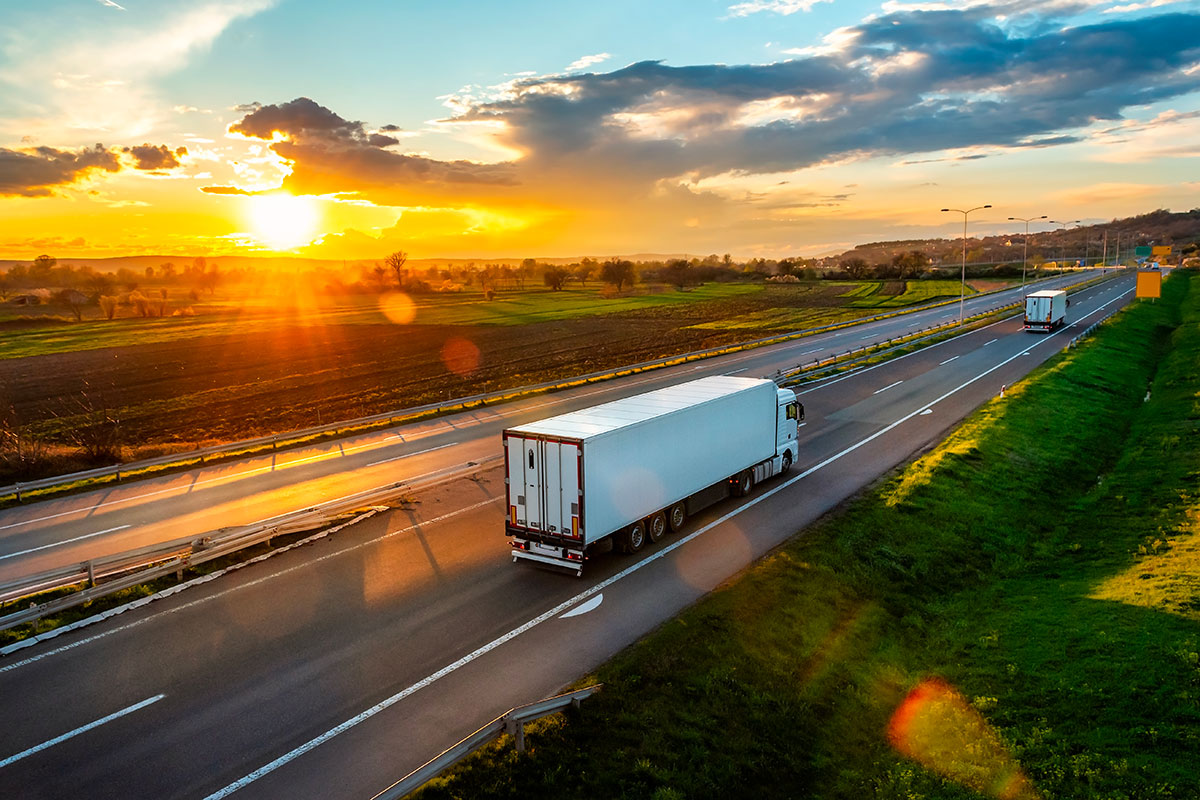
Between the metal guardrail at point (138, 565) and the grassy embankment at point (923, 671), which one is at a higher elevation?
the metal guardrail at point (138, 565)

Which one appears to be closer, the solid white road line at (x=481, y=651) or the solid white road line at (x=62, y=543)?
the solid white road line at (x=481, y=651)

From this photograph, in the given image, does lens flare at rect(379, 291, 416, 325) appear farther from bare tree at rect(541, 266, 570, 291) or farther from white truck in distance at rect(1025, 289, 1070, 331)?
white truck in distance at rect(1025, 289, 1070, 331)

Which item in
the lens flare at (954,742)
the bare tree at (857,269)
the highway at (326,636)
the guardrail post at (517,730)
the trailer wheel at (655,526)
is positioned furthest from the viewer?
the bare tree at (857,269)

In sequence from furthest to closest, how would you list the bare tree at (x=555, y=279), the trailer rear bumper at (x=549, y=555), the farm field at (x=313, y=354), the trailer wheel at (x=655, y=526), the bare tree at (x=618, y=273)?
the bare tree at (x=555, y=279)
the bare tree at (x=618, y=273)
the farm field at (x=313, y=354)
the trailer wheel at (x=655, y=526)
the trailer rear bumper at (x=549, y=555)

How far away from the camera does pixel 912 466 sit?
26172 millimetres

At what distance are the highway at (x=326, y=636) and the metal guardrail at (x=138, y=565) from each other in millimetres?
1008

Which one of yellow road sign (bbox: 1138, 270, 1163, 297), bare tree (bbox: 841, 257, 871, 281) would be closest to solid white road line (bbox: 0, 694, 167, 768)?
yellow road sign (bbox: 1138, 270, 1163, 297)

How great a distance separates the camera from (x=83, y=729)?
1153 centimetres

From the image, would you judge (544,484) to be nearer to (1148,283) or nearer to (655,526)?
(655,526)

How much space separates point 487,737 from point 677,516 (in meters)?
10.5

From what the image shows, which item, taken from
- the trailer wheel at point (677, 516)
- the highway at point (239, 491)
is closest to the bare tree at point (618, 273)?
the highway at point (239, 491)

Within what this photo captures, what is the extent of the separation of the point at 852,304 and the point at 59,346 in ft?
356

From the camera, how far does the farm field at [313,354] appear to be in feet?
149

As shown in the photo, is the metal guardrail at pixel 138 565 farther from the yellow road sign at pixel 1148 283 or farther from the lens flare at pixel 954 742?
the yellow road sign at pixel 1148 283
